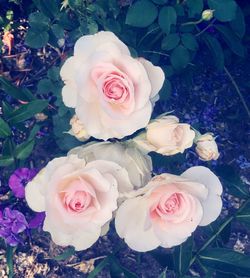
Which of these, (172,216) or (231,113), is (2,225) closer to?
(172,216)

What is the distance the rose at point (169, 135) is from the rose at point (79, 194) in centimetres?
11

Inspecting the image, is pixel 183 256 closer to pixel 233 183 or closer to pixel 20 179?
pixel 233 183

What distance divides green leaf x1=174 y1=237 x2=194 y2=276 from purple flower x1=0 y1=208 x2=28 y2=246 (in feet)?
1.56

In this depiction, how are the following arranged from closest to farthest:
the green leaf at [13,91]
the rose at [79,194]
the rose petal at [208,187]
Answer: the rose at [79,194] < the rose petal at [208,187] < the green leaf at [13,91]

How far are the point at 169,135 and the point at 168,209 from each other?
167mm

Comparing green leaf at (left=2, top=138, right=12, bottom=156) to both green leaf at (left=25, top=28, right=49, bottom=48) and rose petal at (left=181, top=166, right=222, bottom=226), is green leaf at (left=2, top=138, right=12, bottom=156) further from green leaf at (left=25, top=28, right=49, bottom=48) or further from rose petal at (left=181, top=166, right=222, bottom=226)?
rose petal at (left=181, top=166, right=222, bottom=226)

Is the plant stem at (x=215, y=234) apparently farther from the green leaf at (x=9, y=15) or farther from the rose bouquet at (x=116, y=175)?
the green leaf at (x=9, y=15)

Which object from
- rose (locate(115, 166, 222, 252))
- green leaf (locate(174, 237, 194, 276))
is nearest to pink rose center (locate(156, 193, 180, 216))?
rose (locate(115, 166, 222, 252))

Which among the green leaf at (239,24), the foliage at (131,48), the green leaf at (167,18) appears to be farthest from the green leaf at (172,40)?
the green leaf at (239,24)

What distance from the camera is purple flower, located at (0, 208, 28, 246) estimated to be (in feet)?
4.77

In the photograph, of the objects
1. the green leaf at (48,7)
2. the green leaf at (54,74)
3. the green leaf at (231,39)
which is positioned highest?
the green leaf at (48,7)

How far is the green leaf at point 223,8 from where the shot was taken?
1360mm

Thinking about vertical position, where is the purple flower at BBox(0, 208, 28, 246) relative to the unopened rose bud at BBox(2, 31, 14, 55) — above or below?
below

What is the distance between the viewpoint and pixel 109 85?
101cm
